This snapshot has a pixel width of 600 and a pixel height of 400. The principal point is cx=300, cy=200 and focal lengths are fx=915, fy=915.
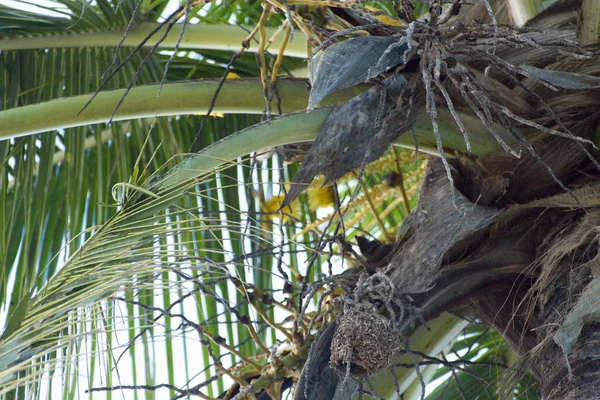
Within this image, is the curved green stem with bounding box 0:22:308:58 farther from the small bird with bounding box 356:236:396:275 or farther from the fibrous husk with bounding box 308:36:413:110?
the fibrous husk with bounding box 308:36:413:110

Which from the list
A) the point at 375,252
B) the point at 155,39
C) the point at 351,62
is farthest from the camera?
the point at 155,39

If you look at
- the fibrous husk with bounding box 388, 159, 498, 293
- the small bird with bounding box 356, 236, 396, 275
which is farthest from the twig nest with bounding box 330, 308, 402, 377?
the small bird with bounding box 356, 236, 396, 275

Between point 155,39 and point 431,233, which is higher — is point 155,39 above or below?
above

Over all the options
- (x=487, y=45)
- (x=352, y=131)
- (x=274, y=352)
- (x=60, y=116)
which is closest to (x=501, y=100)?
(x=487, y=45)

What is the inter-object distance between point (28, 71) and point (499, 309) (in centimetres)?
103

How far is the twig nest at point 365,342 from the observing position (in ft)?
3.63

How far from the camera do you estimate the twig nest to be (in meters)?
1.11

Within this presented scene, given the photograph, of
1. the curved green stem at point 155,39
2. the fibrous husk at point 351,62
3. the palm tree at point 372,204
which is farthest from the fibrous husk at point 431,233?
the curved green stem at point 155,39

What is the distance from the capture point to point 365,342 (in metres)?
1.10

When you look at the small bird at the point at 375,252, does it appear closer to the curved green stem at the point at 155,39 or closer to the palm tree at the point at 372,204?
the palm tree at the point at 372,204

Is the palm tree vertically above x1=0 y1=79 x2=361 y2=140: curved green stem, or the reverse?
x1=0 y1=79 x2=361 y2=140: curved green stem

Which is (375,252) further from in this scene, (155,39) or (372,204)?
(155,39)

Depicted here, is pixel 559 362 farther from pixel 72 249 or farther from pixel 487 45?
pixel 72 249

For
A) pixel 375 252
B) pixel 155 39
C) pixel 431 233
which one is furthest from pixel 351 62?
pixel 155 39
